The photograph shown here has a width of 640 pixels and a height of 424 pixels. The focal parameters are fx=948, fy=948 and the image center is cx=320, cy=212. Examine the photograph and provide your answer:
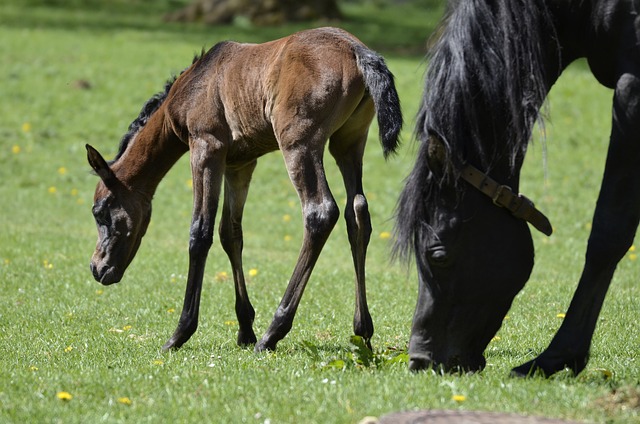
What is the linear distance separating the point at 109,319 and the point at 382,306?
2265 millimetres

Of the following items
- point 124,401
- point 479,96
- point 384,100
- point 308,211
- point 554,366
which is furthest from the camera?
point 308,211

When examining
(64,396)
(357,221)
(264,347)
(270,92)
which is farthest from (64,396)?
(270,92)

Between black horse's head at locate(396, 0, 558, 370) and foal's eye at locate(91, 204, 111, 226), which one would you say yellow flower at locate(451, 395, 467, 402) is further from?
foal's eye at locate(91, 204, 111, 226)

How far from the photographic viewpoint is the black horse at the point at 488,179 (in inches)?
181

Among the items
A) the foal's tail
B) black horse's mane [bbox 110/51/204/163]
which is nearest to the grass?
the foal's tail

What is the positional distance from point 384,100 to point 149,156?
207cm

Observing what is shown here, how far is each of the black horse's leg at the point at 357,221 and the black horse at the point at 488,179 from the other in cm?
161

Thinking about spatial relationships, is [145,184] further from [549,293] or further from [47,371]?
[549,293]

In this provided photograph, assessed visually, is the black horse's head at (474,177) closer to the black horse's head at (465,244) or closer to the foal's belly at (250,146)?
the black horse's head at (465,244)

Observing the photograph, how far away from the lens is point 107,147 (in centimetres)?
1540

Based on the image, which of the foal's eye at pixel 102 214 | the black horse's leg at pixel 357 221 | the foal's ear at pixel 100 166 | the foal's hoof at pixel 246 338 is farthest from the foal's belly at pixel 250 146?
the foal's hoof at pixel 246 338

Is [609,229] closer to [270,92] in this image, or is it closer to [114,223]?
[270,92]

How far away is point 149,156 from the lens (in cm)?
718

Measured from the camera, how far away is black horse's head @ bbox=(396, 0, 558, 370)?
15.1 ft
